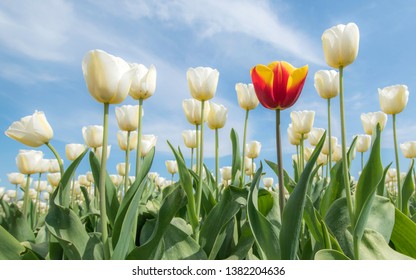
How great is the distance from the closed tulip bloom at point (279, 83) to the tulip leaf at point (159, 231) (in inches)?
20.0

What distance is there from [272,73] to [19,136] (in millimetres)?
1175

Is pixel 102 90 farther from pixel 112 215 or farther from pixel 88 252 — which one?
pixel 112 215

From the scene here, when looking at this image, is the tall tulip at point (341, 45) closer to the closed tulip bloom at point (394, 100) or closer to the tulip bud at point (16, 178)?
the closed tulip bloom at point (394, 100)

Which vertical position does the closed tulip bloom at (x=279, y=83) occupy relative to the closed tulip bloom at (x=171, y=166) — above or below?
above

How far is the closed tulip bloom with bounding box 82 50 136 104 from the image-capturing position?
1.38 meters

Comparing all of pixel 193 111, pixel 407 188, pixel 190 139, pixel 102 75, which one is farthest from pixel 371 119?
pixel 102 75

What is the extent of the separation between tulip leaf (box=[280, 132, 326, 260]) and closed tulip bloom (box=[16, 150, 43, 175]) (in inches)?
87.9

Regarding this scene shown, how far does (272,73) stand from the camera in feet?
5.29

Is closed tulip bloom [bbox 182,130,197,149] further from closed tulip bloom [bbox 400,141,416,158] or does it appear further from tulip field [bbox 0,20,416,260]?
closed tulip bloom [bbox 400,141,416,158]

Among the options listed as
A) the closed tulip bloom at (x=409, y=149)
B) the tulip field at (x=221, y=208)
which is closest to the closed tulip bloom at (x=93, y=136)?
the tulip field at (x=221, y=208)

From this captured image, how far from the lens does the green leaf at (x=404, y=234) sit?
5.69ft

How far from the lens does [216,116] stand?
2836 mm
